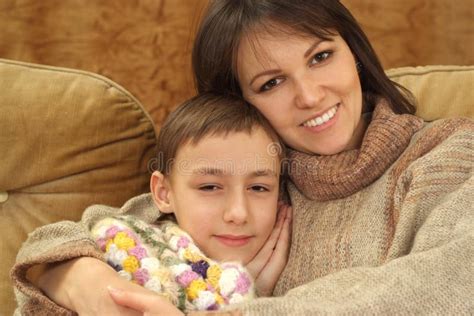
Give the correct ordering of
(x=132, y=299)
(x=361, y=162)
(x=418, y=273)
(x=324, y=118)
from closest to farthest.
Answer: (x=418, y=273), (x=132, y=299), (x=361, y=162), (x=324, y=118)

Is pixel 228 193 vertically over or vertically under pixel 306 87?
under

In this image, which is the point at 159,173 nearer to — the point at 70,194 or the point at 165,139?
the point at 165,139

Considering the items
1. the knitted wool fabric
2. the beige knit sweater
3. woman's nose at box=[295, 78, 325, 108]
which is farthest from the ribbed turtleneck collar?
the knitted wool fabric

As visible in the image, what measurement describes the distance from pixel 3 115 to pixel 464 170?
106 centimetres

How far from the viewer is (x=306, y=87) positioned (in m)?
1.30

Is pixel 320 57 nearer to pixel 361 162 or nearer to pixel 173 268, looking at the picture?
pixel 361 162

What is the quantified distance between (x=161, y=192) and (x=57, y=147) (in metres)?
0.31

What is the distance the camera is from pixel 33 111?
4.96 feet

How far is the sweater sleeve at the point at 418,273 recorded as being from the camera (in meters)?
0.84

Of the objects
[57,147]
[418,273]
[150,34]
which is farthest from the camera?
[150,34]

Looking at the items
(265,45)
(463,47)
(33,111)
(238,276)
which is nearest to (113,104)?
(33,111)

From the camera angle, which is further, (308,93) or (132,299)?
(308,93)

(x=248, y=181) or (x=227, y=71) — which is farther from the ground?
(x=227, y=71)

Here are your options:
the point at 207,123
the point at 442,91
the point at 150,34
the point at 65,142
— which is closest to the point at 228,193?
the point at 207,123
